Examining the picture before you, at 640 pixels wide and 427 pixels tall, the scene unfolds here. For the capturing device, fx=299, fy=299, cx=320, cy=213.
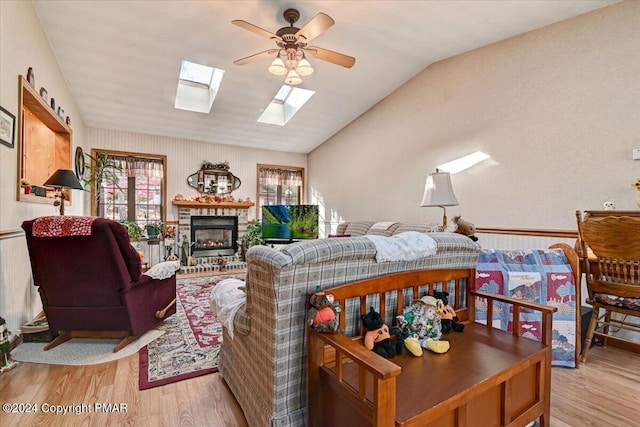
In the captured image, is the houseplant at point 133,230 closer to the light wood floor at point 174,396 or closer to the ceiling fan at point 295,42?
the light wood floor at point 174,396

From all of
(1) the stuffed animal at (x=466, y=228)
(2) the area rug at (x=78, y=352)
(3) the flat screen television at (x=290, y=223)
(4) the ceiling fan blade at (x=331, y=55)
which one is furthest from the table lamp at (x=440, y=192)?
(3) the flat screen television at (x=290, y=223)

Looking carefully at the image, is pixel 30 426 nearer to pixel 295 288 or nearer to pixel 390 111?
pixel 295 288

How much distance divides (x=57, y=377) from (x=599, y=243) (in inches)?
152

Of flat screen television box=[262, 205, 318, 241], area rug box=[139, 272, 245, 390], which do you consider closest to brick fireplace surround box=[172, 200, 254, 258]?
flat screen television box=[262, 205, 318, 241]

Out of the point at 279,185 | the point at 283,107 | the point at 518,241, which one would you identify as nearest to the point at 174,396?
the point at 518,241

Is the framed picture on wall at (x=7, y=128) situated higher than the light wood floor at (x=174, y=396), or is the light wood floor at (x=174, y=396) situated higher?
the framed picture on wall at (x=7, y=128)

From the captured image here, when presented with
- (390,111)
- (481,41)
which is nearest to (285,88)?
(390,111)

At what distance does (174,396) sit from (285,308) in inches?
46.0

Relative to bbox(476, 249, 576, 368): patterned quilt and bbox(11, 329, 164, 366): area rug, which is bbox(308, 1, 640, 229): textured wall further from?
bbox(11, 329, 164, 366): area rug

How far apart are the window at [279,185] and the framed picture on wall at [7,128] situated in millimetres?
4661

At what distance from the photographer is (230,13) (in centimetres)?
326

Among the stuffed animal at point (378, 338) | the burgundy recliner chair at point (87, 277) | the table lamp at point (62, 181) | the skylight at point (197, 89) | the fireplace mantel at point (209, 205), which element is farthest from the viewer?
the fireplace mantel at point (209, 205)

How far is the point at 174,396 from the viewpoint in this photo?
1808 mm

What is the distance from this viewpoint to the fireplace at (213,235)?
20.7 ft
